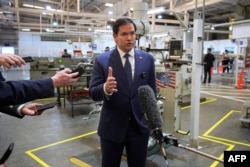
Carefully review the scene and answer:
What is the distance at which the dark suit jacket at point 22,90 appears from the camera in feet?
3.17

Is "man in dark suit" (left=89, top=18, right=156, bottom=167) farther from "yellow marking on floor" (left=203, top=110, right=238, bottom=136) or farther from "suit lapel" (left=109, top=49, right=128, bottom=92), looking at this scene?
"yellow marking on floor" (left=203, top=110, right=238, bottom=136)

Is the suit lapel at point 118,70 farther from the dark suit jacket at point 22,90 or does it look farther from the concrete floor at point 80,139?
the concrete floor at point 80,139

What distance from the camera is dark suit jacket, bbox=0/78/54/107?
0.97m

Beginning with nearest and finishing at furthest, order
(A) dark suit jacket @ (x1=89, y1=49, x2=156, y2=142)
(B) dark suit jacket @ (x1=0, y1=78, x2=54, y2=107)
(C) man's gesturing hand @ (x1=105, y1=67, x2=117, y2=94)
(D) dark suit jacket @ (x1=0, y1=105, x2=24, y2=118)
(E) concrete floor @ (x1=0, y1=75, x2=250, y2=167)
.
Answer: (B) dark suit jacket @ (x1=0, y1=78, x2=54, y2=107) → (D) dark suit jacket @ (x1=0, y1=105, x2=24, y2=118) → (C) man's gesturing hand @ (x1=105, y1=67, x2=117, y2=94) → (A) dark suit jacket @ (x1=89, y1=49, x2=156, y2=142) → (E) concrete floor @ (x1=0, y1=75, x2=250, y2=167)

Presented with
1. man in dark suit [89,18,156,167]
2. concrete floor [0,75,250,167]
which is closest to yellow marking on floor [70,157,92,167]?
concrete floor [0,75,250,167]

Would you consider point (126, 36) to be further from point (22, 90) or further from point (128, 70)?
point (22, 90)

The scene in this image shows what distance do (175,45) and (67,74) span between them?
370cm

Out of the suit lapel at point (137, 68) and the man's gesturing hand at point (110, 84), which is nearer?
the man's gesturing hand at point (110, 84)

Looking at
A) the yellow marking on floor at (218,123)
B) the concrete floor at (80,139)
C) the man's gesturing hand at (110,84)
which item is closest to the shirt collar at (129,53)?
Result: the man's gesturing hand at (110,84)

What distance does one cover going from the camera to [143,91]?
1.58 meters

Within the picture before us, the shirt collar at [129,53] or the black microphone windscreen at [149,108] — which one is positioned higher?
the shirt collar at [129,53]

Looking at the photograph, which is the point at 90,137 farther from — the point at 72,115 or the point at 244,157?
the point at 244,157

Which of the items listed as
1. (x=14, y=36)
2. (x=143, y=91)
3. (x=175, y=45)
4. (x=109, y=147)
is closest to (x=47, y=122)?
(x=175, y=45)

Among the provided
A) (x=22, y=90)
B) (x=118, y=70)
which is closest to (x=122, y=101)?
(x=118, y=70)
